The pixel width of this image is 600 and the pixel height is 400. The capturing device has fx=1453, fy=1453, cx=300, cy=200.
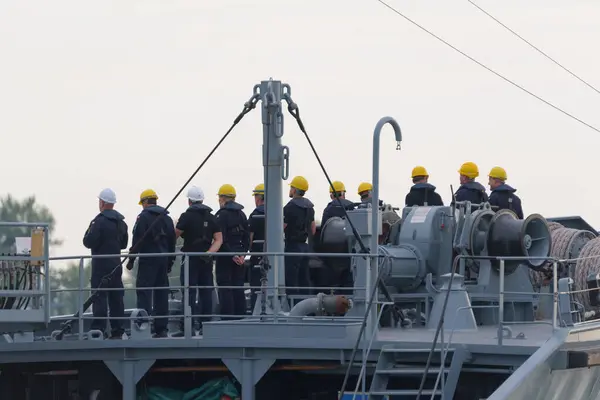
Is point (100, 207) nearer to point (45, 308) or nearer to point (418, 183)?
point (45, 308)

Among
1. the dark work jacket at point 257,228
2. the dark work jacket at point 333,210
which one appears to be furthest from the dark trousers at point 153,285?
the dark work jacket at point 333,210

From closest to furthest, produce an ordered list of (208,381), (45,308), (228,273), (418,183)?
1. (45,308)
2. (208,381)
3. (228,273)
4. (418,183)

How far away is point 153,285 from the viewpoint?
17406 millimetres

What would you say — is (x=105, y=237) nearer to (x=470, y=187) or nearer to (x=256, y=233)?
(x=256, y=233)

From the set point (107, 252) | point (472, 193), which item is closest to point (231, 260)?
point (107, 252)

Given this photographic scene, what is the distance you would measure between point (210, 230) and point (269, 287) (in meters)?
1.63

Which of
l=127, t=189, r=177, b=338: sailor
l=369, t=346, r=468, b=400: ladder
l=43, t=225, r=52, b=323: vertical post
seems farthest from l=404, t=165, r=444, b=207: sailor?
l=43, t=225, r=52, b=323: vertical post

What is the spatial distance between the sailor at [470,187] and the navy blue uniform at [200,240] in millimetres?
3398

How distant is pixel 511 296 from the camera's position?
1845 cm

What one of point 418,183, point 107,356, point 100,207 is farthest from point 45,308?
point 418,183

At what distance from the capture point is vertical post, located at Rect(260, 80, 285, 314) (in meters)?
17.6

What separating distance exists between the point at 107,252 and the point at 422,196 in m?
4.41

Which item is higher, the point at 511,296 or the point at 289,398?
the point at 511,296

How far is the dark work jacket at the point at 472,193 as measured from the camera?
19.1 m
